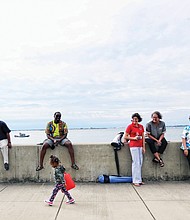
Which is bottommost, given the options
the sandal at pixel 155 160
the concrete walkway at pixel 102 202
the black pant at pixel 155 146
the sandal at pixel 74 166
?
the concrete walkway at pixel 102 202

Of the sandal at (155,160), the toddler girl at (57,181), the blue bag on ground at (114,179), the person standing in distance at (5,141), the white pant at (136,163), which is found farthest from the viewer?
the sandal at (155,160)

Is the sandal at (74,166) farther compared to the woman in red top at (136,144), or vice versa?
the sandal at (74,166)

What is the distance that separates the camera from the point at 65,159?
839 centimetres

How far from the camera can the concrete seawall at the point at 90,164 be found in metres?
8.34

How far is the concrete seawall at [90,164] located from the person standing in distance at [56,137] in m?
0.22

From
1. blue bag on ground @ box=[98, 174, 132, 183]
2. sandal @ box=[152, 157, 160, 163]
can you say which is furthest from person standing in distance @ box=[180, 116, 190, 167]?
blue bag on ground @ box=[98, 174, 132, 183]

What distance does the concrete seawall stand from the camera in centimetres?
834

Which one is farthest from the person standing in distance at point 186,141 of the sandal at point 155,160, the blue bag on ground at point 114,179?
the blue bag on ground at point 114,179

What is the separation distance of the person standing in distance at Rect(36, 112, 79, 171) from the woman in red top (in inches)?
60.5

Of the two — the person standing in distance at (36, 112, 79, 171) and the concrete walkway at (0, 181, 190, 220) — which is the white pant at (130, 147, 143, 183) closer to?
the concrete walkway at (0, 181, 190, 220)

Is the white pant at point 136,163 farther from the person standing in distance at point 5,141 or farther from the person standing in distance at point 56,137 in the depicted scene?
the person standing in distance at point 5,141

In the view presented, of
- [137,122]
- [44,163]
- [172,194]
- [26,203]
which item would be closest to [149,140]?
[137,122]

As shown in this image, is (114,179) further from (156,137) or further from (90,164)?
(156,137)

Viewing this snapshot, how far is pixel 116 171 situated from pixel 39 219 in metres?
3.57
